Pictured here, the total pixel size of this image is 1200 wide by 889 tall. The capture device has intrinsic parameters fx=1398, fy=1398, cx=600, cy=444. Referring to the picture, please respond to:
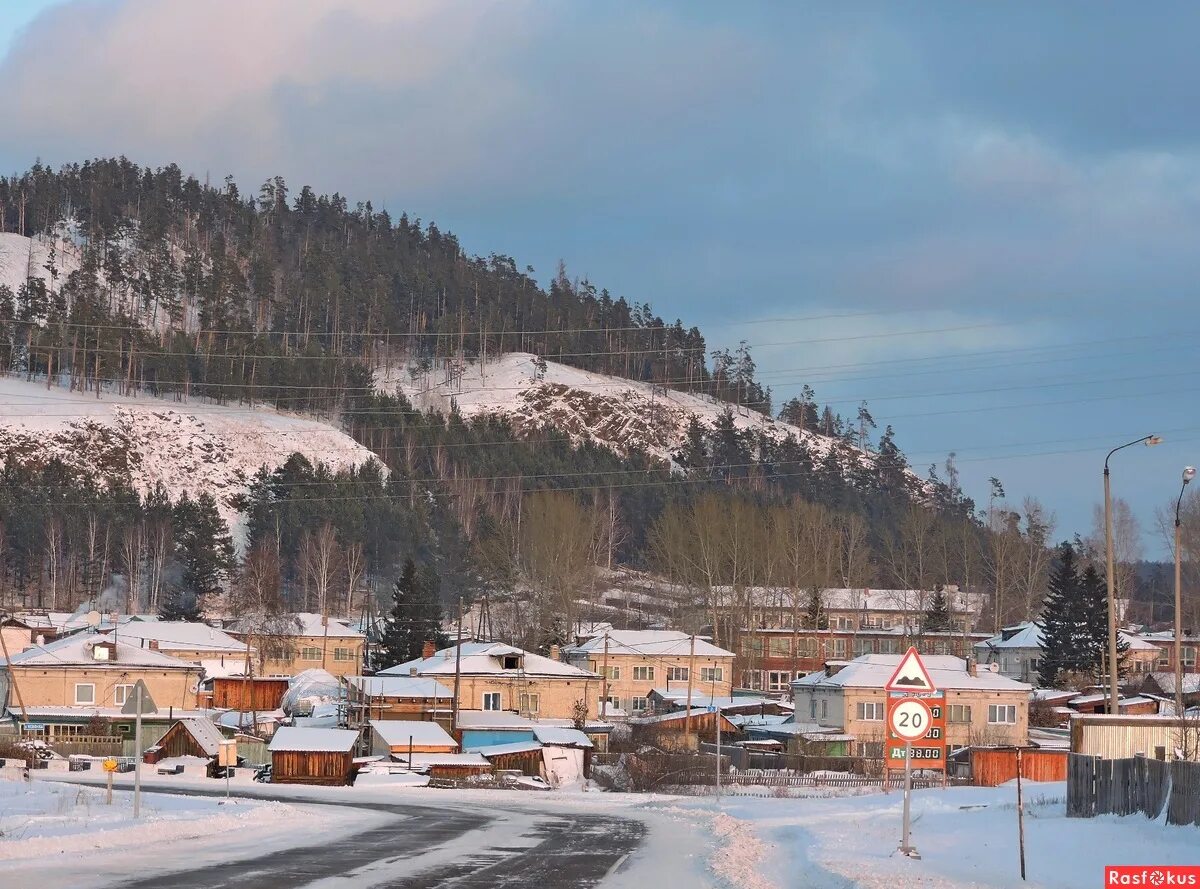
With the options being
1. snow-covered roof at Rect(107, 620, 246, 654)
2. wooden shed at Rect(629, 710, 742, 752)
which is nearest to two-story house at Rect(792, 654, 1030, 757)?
wooden shed at Rect(629, 710, 742, 752)

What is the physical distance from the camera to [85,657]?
281ft

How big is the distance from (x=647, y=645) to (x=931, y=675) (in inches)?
1194

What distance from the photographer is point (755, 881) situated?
70.5 ft

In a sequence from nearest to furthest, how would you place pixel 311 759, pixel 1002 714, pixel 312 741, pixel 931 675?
1. pixel 311 759
2. pixel 312 741
3. pixel 931 675
4. pixel 1002 714

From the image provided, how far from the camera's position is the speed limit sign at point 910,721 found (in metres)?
20.9

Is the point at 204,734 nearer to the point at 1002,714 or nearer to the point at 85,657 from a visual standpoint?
the point at 85,657

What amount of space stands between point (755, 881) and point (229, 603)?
138 metres

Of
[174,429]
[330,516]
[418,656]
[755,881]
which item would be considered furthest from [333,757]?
[174,429]

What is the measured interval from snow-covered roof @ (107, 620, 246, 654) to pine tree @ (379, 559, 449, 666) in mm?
11335

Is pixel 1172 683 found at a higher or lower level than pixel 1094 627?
lower

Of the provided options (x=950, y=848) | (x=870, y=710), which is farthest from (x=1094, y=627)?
(x=950, y=848)

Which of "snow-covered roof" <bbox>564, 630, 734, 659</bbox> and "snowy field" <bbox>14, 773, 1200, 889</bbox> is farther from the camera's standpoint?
"snow-covered roof" <bbox>564, 630, 734, 659</bbox>

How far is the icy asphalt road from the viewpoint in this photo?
66.3ft

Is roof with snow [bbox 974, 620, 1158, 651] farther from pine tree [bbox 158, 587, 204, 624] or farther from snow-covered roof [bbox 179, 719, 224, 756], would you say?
pine tree [bbox 158, 587, 204, 624]
